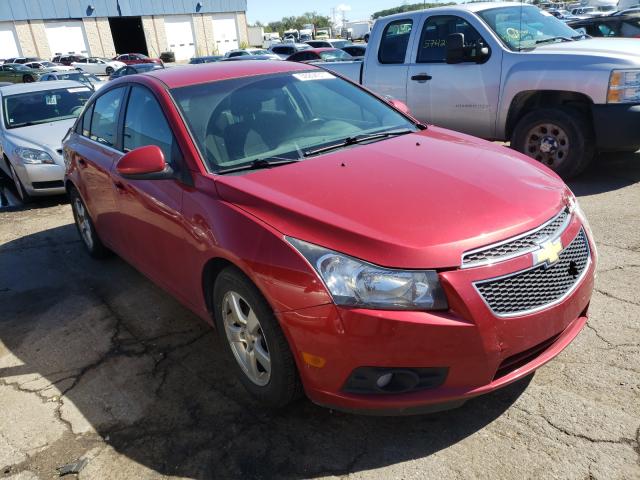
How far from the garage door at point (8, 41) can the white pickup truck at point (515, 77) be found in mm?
48195

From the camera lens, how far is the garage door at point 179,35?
5275 centimetres

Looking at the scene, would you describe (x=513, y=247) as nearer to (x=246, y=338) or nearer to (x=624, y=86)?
(x=246, y=338)

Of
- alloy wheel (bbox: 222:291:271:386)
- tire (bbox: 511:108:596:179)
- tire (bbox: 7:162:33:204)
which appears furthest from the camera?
tire (bbox: 7:162:33:204)

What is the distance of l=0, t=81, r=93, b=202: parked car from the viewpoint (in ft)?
23.3

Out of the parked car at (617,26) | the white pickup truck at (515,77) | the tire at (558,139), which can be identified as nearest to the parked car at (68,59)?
the parked car at (617,26)

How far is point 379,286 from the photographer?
217 cm

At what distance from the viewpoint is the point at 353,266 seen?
220 centimetres

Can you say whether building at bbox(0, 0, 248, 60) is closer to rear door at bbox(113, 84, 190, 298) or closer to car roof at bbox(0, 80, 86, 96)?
car roof at bbox(0, 80, 86, 96)

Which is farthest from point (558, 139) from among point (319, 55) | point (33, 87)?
point (319, 55)

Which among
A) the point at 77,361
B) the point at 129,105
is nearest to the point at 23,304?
the point at 77,361

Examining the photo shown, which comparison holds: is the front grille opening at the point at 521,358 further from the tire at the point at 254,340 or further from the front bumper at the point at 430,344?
the tire at the point at 254,340

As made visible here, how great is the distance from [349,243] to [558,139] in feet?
15.0

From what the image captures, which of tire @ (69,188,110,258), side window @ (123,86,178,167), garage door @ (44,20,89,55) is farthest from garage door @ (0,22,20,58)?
side window @ (123,86,178,167)

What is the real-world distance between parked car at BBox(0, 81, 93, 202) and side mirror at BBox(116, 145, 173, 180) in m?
4.72
